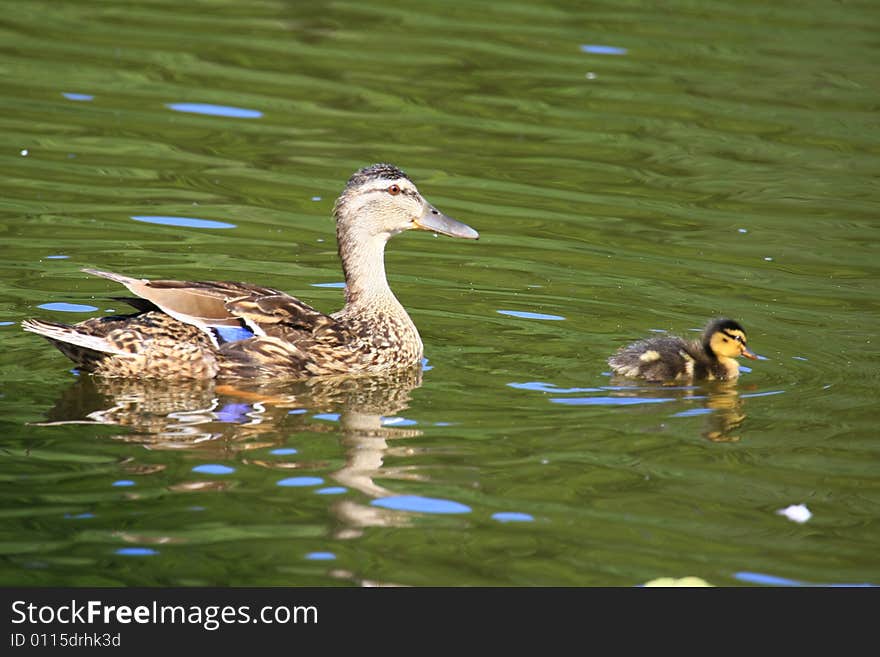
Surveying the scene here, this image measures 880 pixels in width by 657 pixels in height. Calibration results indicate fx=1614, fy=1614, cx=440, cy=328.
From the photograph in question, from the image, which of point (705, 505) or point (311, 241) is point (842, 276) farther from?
point (705, 505)

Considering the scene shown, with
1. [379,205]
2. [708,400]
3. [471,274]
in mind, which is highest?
[379,205]

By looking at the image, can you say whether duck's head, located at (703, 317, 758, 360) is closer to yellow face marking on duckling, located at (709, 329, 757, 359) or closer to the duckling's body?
yellow face marking on duckling, located at (709, 329, 757, 359)

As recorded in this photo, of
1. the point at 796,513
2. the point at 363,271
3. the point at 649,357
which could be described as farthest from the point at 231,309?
the point at 796,513

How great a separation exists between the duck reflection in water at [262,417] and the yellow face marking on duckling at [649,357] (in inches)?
47.6

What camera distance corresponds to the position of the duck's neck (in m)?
9.08

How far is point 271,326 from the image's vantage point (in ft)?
27.7

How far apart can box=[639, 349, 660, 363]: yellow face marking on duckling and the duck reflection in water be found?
1.21m

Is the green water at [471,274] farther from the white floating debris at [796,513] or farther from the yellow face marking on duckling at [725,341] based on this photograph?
the yellow face marking on duckling at [725,341]

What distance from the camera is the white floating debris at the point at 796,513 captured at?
21.6 feet

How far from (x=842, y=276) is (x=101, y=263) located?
480 cm

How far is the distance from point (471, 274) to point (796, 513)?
13.6 ft

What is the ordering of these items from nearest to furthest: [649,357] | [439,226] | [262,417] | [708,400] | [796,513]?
[796,513], [262,417], [708,400], [649,357], [439,226]

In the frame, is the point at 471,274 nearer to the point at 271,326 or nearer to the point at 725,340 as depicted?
the point at 271,326

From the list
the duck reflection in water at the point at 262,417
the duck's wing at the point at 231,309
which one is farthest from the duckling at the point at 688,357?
the duck's wing at the point at 231,309
